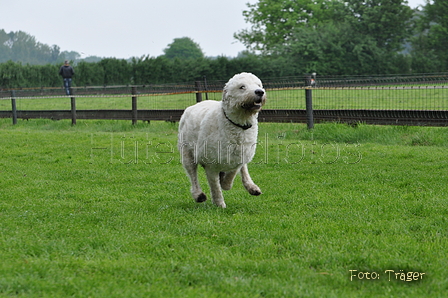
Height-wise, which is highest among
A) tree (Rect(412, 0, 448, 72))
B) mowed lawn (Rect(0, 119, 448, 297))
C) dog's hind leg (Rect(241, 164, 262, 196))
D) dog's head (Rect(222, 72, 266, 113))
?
tree (Rect(412, 0, 448, 72))

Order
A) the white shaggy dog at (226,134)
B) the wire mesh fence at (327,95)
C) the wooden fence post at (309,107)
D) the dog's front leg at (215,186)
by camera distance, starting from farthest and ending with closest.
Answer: the wooden fence post at (309,107), the wire mesh fence at (327,95), the dog's front leg at (215,186), the white shaggy dog at (226,134)

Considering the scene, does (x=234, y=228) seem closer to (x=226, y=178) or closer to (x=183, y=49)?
(x=226, y=178)

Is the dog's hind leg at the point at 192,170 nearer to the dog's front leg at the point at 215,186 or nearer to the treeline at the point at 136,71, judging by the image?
the dog's front leg at the point at 215,186

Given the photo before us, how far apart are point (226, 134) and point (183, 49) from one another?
9992 cm

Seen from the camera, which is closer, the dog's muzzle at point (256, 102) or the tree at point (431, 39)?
the dog's muzzle at point (256, 102)

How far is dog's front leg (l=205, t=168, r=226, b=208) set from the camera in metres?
6.25

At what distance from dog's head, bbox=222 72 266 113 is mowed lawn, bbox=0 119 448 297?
1250 millimetres

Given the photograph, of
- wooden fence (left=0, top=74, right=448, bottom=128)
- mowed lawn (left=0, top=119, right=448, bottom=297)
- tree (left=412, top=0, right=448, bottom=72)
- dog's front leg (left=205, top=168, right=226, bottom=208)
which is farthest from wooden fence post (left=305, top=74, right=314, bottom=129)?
tree (left=412, top=0, right=448, bottom=72)

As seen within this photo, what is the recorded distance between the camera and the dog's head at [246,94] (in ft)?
18.4

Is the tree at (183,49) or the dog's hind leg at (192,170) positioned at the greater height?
the tree at (183,49)

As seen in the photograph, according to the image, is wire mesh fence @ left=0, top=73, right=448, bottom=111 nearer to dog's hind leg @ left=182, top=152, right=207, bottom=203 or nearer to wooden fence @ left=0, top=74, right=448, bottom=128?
wooden fence @ left=0, top=74, right=448, bottom=128

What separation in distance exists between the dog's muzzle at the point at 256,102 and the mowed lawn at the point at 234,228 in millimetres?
1229

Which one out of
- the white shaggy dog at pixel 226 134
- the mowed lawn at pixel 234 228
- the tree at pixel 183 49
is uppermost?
the tree at pixel 183 49

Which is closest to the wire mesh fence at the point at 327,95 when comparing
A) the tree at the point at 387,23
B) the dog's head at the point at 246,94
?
the dog's head at the point at 246,94
